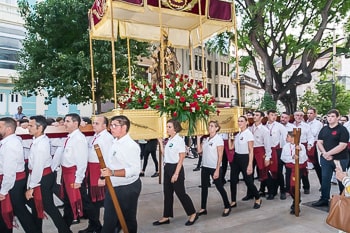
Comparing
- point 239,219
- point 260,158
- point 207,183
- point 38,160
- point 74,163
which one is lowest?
point 239,219

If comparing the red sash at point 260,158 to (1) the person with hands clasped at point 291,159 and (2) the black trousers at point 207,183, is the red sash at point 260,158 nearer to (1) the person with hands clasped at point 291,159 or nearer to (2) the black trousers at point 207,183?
(1) the person with hands clasped at point 291,159

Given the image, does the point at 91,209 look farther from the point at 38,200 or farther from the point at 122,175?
the point at 122,175

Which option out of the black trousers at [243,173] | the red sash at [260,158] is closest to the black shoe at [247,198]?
the red sash at [260,158]

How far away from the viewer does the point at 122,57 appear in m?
14.2

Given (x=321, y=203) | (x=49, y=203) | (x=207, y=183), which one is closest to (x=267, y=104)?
(x=321, y=203)

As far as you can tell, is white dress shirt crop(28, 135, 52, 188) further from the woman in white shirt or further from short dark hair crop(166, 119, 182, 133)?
the woman in white shirt

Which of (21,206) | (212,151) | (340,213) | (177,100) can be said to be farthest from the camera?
(212,151)

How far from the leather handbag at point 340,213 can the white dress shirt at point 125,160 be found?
2145 mm

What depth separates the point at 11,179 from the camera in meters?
4.35

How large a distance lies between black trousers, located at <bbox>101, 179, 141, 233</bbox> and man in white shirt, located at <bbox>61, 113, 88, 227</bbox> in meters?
1.00

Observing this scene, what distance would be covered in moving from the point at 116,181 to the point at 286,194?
15.7 feet

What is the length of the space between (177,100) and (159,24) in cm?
300

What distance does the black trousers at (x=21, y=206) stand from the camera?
4.63 m

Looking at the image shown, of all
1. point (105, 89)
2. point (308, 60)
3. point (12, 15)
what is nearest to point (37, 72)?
point (105, 89)
